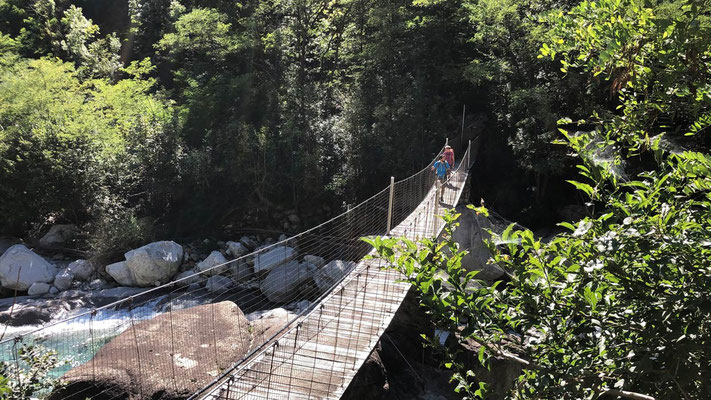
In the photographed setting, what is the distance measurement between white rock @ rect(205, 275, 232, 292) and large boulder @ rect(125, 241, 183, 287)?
798mm

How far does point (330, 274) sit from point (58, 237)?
5.48 meters

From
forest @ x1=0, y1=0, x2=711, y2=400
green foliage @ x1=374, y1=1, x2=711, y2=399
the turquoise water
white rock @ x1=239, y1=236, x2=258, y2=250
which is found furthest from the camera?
white rock @ x1=239, y1=236, x2=258, y2=250

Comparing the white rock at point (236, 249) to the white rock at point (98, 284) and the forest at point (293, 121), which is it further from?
the white rock at point (98, 284)

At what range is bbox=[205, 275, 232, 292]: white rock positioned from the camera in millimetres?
7992

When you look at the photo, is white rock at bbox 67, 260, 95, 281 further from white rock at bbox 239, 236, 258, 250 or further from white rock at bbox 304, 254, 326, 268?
white rock at bbox 304, 254, 326, 268

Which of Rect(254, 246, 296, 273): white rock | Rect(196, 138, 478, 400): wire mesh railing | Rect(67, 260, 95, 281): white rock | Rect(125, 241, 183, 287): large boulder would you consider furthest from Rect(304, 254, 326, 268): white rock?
Rect(196, 138, 478, 400): wire mesh railing

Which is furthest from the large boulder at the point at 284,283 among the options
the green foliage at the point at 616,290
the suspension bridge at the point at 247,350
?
the green foliage at the point at 616,290

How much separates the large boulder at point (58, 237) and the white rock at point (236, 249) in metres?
2.83

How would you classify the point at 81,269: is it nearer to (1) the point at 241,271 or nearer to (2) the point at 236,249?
(2) the point at 236,249

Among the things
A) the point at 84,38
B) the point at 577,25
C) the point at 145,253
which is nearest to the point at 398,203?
the point at 145,253

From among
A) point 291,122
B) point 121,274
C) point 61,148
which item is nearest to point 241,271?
point 121,274

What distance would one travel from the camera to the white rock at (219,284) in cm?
799

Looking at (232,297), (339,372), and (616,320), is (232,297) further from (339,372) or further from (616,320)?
(616,320)

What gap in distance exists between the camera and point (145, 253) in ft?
27.3
